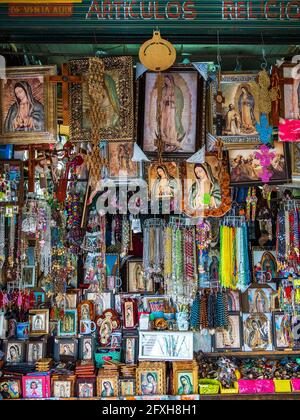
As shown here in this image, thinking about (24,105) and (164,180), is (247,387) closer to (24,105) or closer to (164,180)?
(164,180)

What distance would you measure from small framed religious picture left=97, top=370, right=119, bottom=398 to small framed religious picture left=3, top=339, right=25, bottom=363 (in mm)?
913

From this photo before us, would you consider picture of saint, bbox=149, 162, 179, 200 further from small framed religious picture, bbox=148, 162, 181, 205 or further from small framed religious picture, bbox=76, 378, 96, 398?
small framed religious picture, bbox=76, 378, 96, 398

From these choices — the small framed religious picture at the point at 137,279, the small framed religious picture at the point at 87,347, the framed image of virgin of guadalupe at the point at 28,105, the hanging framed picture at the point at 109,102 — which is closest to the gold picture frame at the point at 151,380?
the small framed religious picture at the point at 87,347

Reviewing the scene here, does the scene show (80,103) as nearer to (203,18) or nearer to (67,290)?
(203,18)

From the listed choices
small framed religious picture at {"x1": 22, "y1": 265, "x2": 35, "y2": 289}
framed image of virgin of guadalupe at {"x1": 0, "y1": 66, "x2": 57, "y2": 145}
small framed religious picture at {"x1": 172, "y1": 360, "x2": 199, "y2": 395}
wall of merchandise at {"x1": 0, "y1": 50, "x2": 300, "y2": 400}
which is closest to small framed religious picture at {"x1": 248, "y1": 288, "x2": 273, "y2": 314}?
wall of merchandise at {"x1": 0, "y1": 50, "x2": 300, "y2": 400}

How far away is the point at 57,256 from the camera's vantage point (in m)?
5.20

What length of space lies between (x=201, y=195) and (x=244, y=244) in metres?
0.90

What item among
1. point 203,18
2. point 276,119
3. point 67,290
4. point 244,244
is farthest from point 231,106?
point 67,290

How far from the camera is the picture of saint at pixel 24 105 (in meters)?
3.90

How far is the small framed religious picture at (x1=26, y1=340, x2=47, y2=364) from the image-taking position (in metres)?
5.27

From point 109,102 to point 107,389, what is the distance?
285 cm

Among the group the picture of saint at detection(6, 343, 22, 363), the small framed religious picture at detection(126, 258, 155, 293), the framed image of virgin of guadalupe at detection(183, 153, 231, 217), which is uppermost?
the framed image of virgin of guadalupe at detection(183, 153, 231, 217)

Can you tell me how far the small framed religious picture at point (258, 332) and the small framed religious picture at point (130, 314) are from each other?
Result: 1214 millimetres

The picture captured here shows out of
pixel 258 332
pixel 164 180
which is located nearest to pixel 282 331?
pixel 258 332
